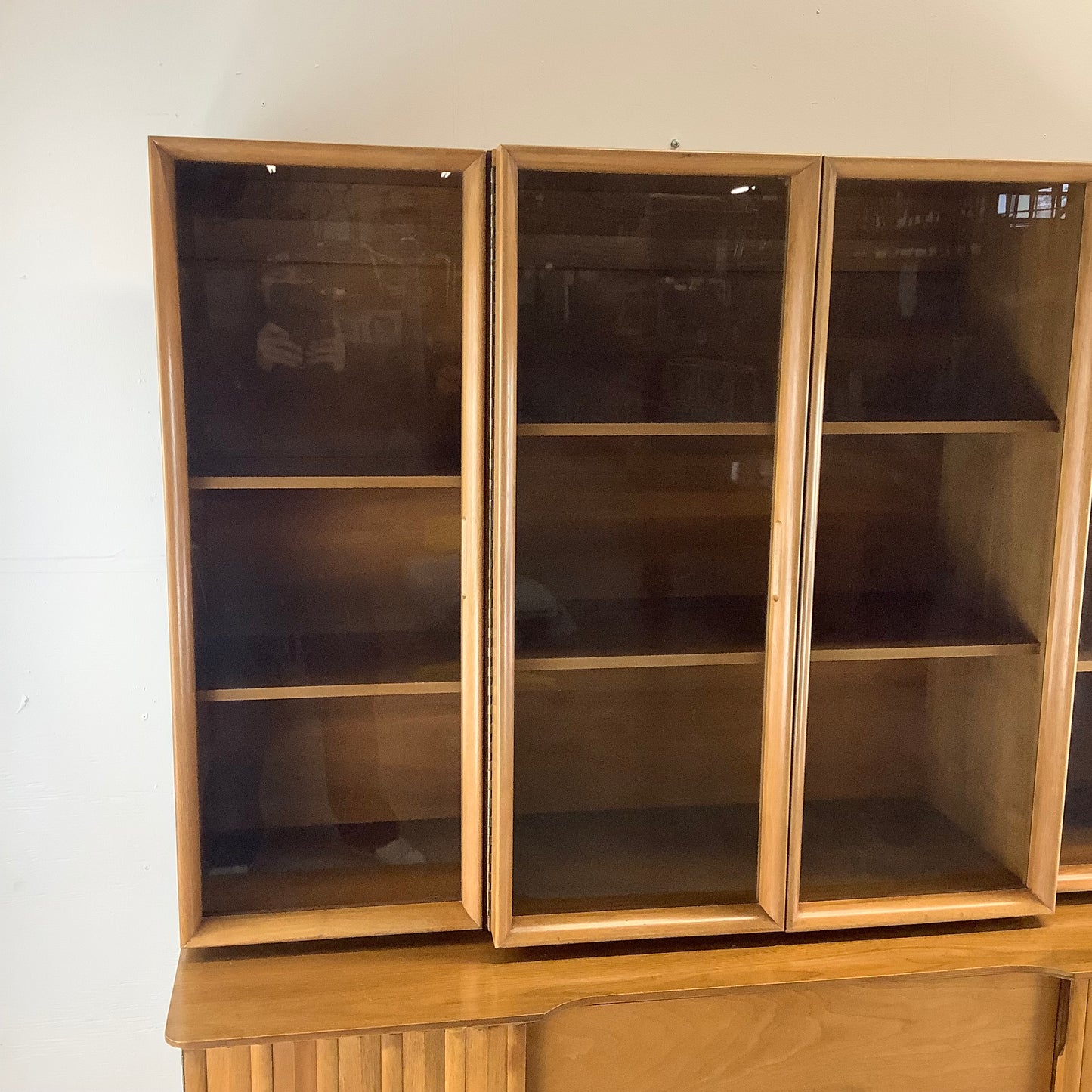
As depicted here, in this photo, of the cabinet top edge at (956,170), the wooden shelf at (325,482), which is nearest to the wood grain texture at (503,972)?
the wooden shelf at (325,482)

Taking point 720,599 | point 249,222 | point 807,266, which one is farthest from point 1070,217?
point 249,222

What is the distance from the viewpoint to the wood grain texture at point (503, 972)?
0.99 meters

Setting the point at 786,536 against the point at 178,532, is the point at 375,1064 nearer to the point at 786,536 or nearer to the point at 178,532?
the point at 178,532

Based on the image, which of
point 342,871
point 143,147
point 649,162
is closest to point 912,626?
point 649,162

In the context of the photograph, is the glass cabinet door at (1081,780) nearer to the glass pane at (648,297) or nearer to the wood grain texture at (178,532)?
the glass pane at (648,297)

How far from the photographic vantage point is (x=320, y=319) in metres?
1.03

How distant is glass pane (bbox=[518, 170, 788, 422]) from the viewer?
101cm

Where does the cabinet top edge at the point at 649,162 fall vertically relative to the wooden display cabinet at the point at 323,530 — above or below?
above

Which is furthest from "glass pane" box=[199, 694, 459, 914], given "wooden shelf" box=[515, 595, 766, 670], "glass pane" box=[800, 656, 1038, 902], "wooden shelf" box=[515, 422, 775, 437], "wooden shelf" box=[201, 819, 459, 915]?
"glass pane" box=[800, 656, 1038, 902]

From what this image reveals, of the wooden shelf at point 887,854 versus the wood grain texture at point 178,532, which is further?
the wooden shelf at point 887,854

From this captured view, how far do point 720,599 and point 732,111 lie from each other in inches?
27.4

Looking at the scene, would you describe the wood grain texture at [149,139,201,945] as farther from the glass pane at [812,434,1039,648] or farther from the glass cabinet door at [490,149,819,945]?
the glass pane at [812,434,1039,648]

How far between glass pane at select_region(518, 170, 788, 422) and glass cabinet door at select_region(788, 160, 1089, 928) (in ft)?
0.24

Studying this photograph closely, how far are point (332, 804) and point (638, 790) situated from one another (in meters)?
0.36
